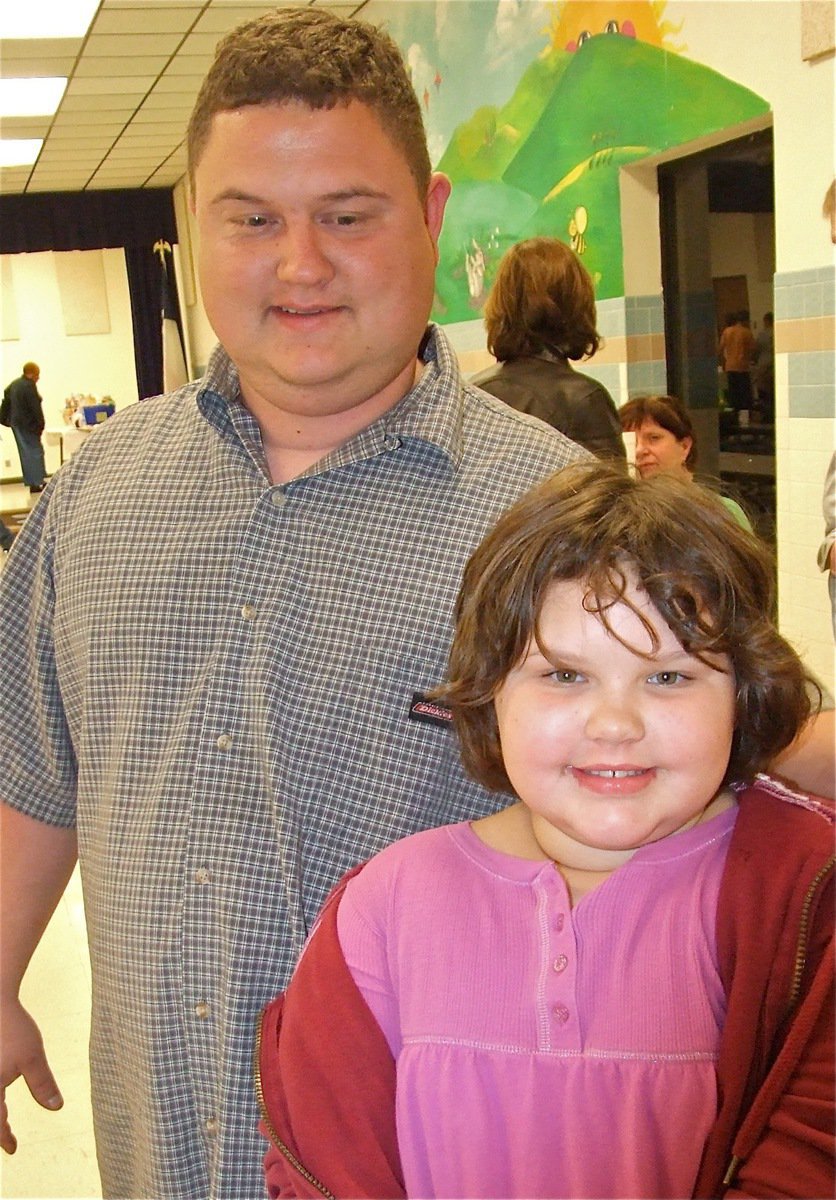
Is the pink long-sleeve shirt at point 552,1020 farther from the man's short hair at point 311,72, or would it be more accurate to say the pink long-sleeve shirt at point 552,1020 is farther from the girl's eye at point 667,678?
the man's short hair at point 311,72

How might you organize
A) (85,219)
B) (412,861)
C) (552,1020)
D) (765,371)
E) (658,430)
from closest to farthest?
1. (552,1020)
2. (412,861)
3. (658,430)
4. (765,371)
5. (85,219)

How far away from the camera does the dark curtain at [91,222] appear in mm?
13133

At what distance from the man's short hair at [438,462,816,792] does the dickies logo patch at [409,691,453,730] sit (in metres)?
0.14

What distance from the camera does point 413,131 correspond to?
140 centimetres

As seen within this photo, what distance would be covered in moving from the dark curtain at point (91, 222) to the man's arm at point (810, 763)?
529 inches

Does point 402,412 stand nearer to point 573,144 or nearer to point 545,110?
point 573,144

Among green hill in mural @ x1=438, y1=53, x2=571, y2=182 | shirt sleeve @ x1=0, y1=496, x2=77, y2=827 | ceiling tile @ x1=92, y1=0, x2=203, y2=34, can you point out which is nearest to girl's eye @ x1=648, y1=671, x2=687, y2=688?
shirt sleeve @ x1=0, y1=496, x2=77, y2=827

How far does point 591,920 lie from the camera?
3.39 ft

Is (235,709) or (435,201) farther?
(435,201)

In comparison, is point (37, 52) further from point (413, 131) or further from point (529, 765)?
point (529, 765)

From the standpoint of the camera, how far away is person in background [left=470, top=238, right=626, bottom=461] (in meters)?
3.08

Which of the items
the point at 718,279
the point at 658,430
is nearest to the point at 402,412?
the point at 658,430

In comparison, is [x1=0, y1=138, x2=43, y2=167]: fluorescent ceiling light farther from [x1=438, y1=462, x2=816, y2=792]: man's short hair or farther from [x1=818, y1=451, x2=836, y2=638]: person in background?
[x1=438, y1=462, x2=816, y2=792]: man's short hair

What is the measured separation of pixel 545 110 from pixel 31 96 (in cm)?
470
